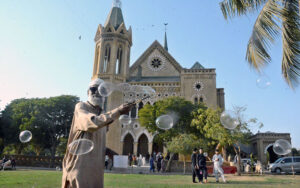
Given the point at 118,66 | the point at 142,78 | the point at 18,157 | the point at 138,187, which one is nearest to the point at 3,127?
the point at 18,157

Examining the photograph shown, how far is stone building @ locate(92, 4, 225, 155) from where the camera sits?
32906 mm

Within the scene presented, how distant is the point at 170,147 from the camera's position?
19.7 m

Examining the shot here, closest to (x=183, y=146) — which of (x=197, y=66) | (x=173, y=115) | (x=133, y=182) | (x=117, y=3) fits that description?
(x=173, y=115)

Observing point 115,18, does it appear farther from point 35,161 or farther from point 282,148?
point 282,148

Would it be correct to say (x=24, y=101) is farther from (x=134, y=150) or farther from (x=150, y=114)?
(x=150, y=114)

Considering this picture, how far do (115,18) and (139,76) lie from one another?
974 cm

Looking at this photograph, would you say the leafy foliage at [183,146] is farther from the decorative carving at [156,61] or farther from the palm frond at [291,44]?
the decorative carving at [156,61]

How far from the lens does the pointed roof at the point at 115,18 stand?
36.9 metres

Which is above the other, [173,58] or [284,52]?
[173,58]

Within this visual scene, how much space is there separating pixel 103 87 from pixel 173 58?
34.7 m

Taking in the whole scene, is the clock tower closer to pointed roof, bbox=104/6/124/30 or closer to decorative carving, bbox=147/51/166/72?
pointed roof, bbox=104/6/124/30

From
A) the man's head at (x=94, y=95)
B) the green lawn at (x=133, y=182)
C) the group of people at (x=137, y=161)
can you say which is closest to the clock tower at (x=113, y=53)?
the group of people at (x=137, y=161)

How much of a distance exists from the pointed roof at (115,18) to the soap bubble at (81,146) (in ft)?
116

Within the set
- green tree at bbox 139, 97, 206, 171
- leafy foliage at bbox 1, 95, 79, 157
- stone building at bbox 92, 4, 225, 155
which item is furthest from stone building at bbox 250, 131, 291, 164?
leafy foliage at bbox 1, 95, 79, 157
